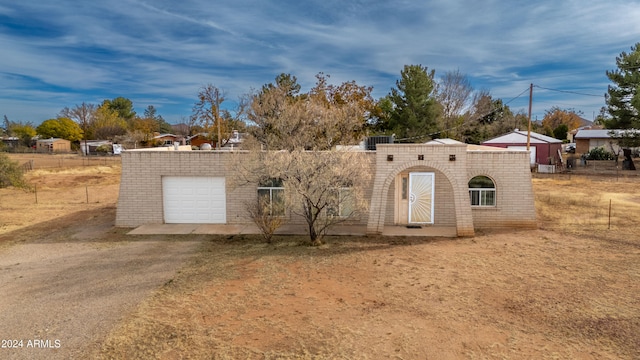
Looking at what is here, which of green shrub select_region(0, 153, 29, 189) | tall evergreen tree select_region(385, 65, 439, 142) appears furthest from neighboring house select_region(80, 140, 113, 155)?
green shrub select_region(0, 153, 29, 189)

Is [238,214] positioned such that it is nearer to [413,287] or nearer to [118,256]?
[118,256]

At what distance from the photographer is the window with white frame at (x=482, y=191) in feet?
49.4

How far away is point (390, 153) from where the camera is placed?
14.0 meters

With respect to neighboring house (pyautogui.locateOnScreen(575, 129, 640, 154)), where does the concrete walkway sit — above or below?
below

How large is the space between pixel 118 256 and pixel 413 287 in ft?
28.3

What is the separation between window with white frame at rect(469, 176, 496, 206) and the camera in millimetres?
15062

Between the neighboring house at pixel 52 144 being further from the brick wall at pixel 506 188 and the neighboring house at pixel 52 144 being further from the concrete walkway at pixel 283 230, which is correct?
the brick wall at pixel 506 188

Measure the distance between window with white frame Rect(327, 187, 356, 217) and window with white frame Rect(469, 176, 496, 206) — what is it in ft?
15.7

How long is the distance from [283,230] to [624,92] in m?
38.4

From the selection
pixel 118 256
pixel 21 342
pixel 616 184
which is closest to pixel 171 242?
pixel 118 256

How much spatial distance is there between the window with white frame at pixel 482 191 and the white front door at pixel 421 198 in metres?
1.56

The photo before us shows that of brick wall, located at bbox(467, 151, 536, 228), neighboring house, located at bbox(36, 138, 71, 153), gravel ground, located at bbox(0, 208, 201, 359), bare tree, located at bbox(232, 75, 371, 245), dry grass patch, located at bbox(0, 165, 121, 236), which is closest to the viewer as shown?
gravel ground, located at bbox(0, 208, 201, 359)

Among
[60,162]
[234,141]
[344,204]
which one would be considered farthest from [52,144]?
[344,204]

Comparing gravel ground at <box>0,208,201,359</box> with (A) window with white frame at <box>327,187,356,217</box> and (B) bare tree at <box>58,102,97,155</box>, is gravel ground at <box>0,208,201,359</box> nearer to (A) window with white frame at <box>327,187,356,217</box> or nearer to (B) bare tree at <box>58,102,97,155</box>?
(A) window with white frame at <box>327,187,356,217</box>
